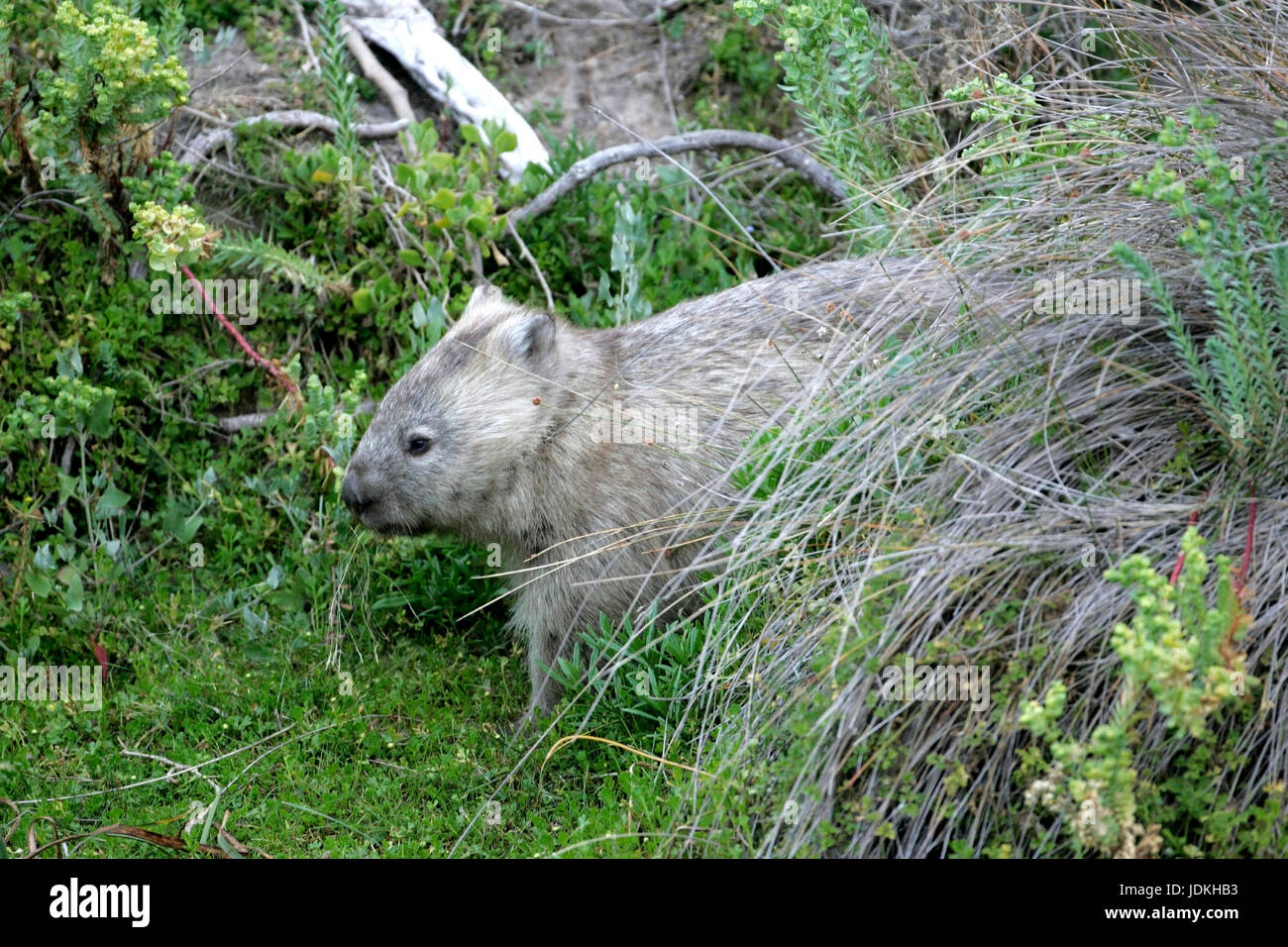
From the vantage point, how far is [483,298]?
19.2 ft

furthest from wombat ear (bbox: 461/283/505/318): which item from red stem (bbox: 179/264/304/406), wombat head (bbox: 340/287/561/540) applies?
red stem (bbox: 179/264/304/406)

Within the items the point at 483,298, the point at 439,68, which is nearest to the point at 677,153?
the point at 439,68

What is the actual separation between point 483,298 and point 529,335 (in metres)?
0.55

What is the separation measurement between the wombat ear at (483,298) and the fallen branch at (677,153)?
1290 mm

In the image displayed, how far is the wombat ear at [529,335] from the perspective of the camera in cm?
537

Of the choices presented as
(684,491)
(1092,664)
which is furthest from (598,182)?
(1092,664)

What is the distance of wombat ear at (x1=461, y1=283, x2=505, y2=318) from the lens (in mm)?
5812

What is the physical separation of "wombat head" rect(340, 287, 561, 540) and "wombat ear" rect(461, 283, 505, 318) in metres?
0.34

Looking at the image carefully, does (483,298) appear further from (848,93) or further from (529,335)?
(848,93)

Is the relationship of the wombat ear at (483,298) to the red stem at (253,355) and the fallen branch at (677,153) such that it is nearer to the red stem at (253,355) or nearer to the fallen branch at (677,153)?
the red stem at (253,355)

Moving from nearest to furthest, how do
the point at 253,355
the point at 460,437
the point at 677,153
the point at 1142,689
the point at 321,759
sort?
1. the point at 1142,689
2. the point at 321,759
3. the point at 460,437
4. the point at 253,355
5. the point at 677,153

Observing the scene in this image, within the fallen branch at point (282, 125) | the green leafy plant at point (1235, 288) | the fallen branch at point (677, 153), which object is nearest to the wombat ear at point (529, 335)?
the fallen branch at point (677, 153)
